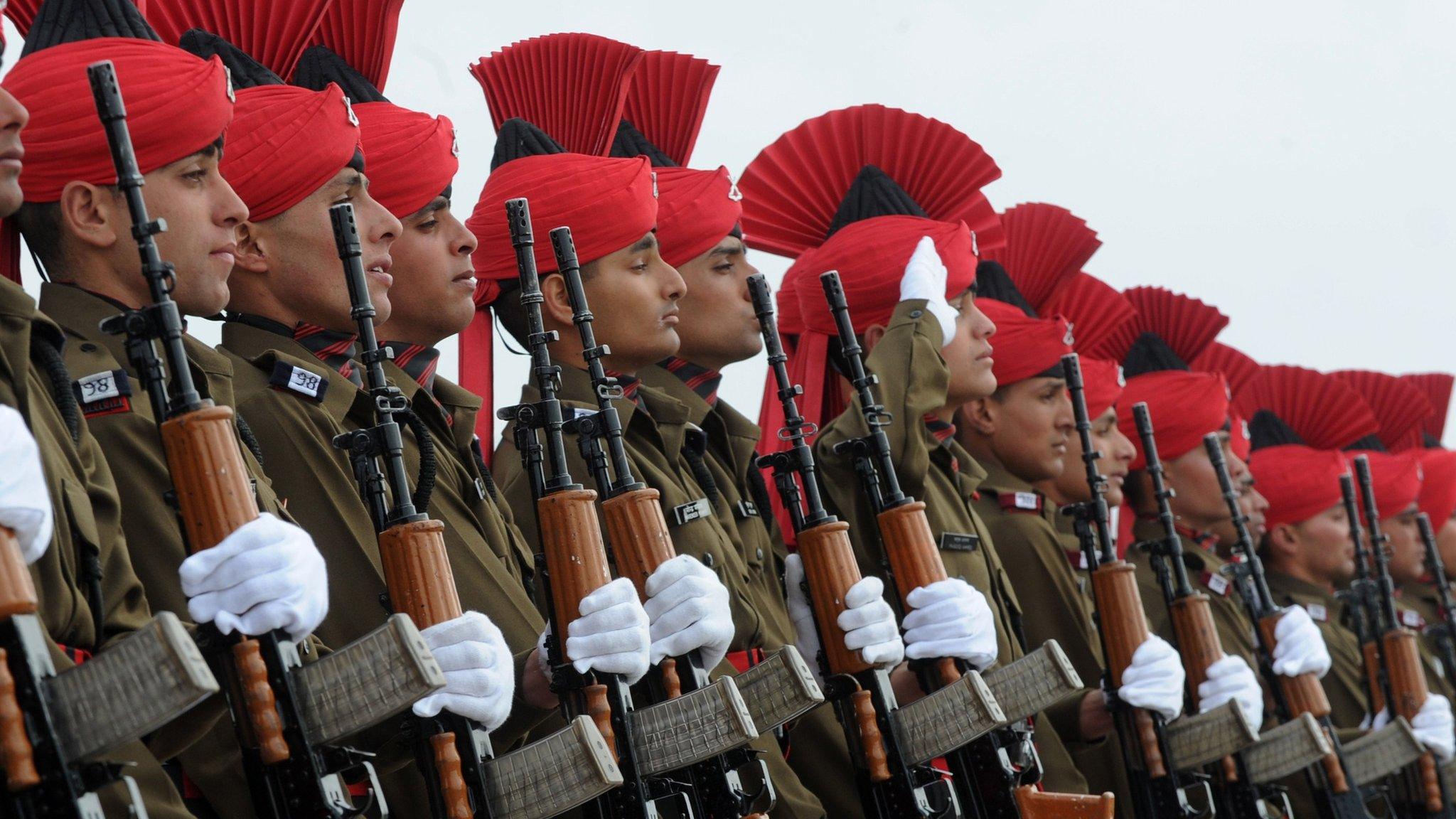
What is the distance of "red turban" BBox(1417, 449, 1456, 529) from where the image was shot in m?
11.4

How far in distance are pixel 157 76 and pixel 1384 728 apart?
5.99 meters

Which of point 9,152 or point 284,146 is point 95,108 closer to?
point 9,152

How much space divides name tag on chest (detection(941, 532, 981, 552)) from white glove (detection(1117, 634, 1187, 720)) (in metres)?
0.67

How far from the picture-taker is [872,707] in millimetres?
4754

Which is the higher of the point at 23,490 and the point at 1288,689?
the point at 23,490

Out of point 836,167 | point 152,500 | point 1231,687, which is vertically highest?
point 836,167

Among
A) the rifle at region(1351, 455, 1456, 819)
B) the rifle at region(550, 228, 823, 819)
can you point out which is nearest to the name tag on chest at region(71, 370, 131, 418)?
the rifle at region(550, 228, 823, 819)

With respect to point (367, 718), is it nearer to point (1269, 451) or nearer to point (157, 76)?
point (157, 76)

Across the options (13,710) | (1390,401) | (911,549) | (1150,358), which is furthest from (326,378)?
(1390,401)

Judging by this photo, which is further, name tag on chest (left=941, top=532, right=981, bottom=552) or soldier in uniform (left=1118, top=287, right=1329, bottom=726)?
soldier in uniform (left=1118, top=287, right=1329, bottom=726)

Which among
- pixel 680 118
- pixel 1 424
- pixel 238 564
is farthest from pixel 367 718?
pixel 680 118

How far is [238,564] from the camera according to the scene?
2.92 metres

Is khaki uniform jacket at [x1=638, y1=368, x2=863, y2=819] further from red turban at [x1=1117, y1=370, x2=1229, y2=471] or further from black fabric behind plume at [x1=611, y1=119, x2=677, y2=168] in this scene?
red turban at [x1=1117, y1=370, x2=1229, y2=471]

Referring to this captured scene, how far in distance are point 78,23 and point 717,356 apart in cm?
230
